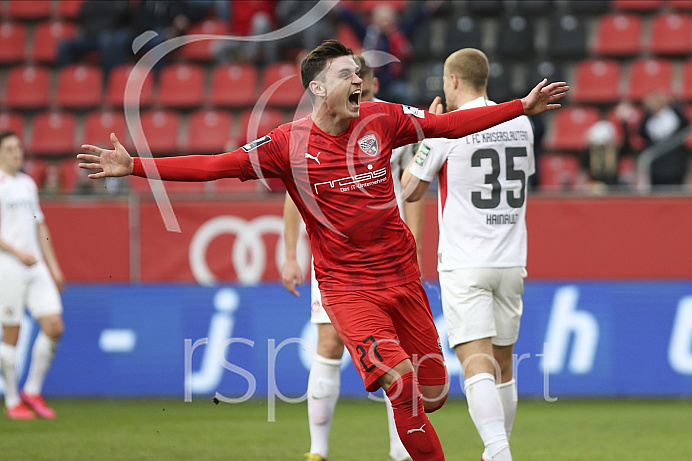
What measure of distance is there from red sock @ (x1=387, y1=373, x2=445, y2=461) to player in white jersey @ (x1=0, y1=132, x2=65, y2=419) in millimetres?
5263

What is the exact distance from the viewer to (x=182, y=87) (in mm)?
15812

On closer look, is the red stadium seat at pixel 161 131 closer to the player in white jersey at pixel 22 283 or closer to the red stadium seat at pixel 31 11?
the red stadium seat at pixel 31 11

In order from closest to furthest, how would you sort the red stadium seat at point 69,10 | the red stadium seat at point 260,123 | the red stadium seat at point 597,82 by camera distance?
the red stadium seat at point 260,123
the red stadium seat at point 597,82
the red stadium seat at point 69,10

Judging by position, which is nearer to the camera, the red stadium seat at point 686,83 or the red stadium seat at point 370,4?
the red stadium seat at point 686,83

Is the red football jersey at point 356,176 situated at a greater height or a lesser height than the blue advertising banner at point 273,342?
greater

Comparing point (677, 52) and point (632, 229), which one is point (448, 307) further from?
point (677, 52)

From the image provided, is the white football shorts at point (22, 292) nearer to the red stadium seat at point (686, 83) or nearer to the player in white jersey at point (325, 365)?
the player in white jersey at point (325, 365)

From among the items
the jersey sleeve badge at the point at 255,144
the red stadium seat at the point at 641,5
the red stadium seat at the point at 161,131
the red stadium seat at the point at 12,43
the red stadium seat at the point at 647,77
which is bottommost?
the red stadium seat at the point at 161,131

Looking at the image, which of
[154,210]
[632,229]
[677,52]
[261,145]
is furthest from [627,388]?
[677,52]

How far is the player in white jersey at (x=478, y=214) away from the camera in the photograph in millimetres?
5559

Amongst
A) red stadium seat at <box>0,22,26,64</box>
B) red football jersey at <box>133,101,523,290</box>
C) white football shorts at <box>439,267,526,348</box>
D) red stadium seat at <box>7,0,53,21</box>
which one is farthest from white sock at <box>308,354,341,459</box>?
red stadium seat at <box>7,0,53,21</box>

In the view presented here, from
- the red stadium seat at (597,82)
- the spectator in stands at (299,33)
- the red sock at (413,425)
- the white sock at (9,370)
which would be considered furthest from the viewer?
the spectator in stands at (299,33)

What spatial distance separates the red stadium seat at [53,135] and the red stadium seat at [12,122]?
8.8 inches

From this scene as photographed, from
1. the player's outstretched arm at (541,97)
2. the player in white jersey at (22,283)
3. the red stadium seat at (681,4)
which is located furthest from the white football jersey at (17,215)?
the red stadium seat at (681,4)
